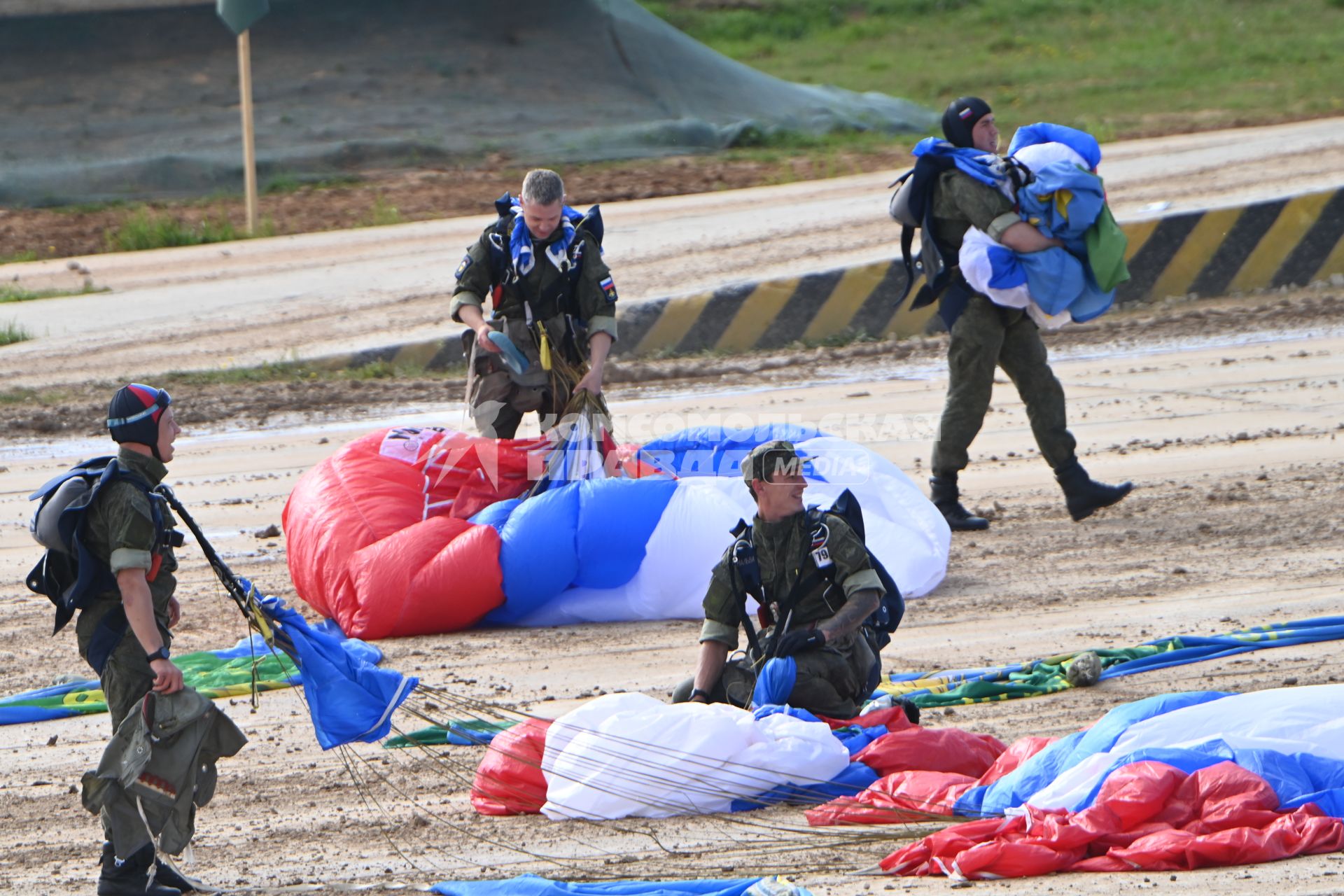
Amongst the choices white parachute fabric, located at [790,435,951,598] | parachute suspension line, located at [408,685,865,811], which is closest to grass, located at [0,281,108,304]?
white parachute fabric, located at [790,435,951,598]

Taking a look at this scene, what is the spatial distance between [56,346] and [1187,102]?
1347cm

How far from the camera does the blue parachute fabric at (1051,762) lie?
14.5 feet

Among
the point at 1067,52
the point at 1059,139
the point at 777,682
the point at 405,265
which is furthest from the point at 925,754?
the point at 1067,52

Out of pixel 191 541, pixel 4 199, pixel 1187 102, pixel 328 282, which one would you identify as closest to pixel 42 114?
pixel 4 199

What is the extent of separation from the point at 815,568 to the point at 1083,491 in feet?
9.72

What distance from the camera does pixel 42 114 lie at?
16.4 m

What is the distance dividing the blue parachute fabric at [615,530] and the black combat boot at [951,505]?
5.27ft

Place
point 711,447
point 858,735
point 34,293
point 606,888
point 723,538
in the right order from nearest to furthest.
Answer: point 606,888 < point 858,735 < point 723,538 < point 711,447 < point 34,293

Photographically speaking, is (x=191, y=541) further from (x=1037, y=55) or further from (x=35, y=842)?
(x=1037, y=55)

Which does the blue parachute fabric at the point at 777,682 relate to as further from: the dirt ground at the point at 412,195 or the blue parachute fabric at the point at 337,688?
the dirt ground at the point at 412,195

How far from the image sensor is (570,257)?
23.4 feet

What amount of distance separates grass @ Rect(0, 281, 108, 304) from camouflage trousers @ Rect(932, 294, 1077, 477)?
26.4 feet

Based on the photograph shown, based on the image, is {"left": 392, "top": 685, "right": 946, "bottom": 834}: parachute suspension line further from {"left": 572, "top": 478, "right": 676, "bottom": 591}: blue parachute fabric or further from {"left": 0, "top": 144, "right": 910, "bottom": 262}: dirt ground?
{"left": 0, "top": 144, "right": 910, "bottom": 262}: dirt ground

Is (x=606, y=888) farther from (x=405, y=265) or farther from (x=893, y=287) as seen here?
(x=405, y=265)
